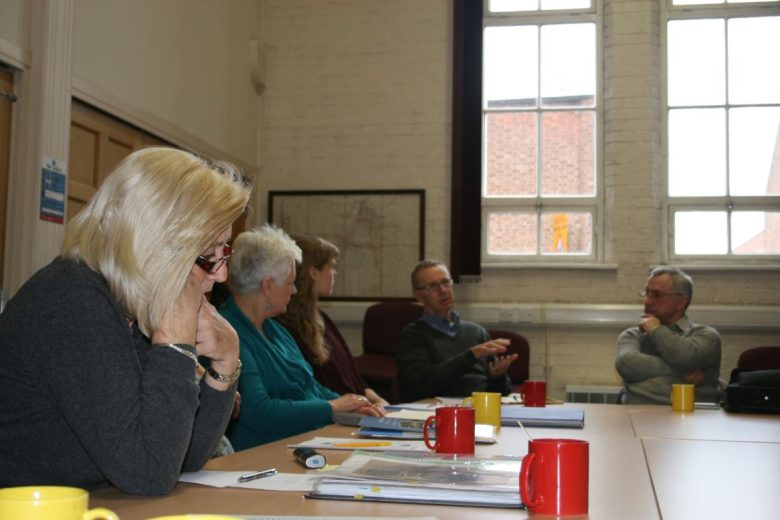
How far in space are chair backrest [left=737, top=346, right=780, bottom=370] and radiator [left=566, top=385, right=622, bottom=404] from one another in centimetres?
146

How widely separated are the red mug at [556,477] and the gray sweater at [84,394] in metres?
0.55

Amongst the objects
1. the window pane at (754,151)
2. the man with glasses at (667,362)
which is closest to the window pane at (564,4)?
the window pane at (754,151)

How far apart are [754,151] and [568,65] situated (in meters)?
1.44

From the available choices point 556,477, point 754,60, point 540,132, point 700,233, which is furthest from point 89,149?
point 754,60

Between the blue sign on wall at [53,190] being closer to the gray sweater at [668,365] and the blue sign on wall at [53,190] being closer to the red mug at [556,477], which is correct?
the gray sweater at [668,365]

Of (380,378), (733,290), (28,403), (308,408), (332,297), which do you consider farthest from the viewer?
(332,297)

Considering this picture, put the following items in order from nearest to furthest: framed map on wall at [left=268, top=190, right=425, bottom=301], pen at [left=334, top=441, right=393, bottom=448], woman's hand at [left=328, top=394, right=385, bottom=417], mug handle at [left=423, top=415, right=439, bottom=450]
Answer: mug handle at [left=423, top=415, right=439, bottom=450] → pen at [left=334, top=441, right=393, bottom=448] → woman's hand at [left=328, top=394, right=385, bottom=417] → framed map on wall at [left=268, top=190, right=425, bottom=301]

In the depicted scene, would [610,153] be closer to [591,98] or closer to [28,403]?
[591,98]

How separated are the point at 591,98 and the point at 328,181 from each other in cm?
201

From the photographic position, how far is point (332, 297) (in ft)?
20.3

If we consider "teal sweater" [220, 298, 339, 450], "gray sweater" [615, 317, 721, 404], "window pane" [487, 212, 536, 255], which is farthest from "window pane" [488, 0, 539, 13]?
"teal sweater" [220, 298, 339, 450]

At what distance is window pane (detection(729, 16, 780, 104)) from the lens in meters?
6.02

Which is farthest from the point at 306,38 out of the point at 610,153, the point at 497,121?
the point at 610,153

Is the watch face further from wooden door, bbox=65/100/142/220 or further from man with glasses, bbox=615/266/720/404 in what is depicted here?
wooden door, bbox=65/100/142/220
